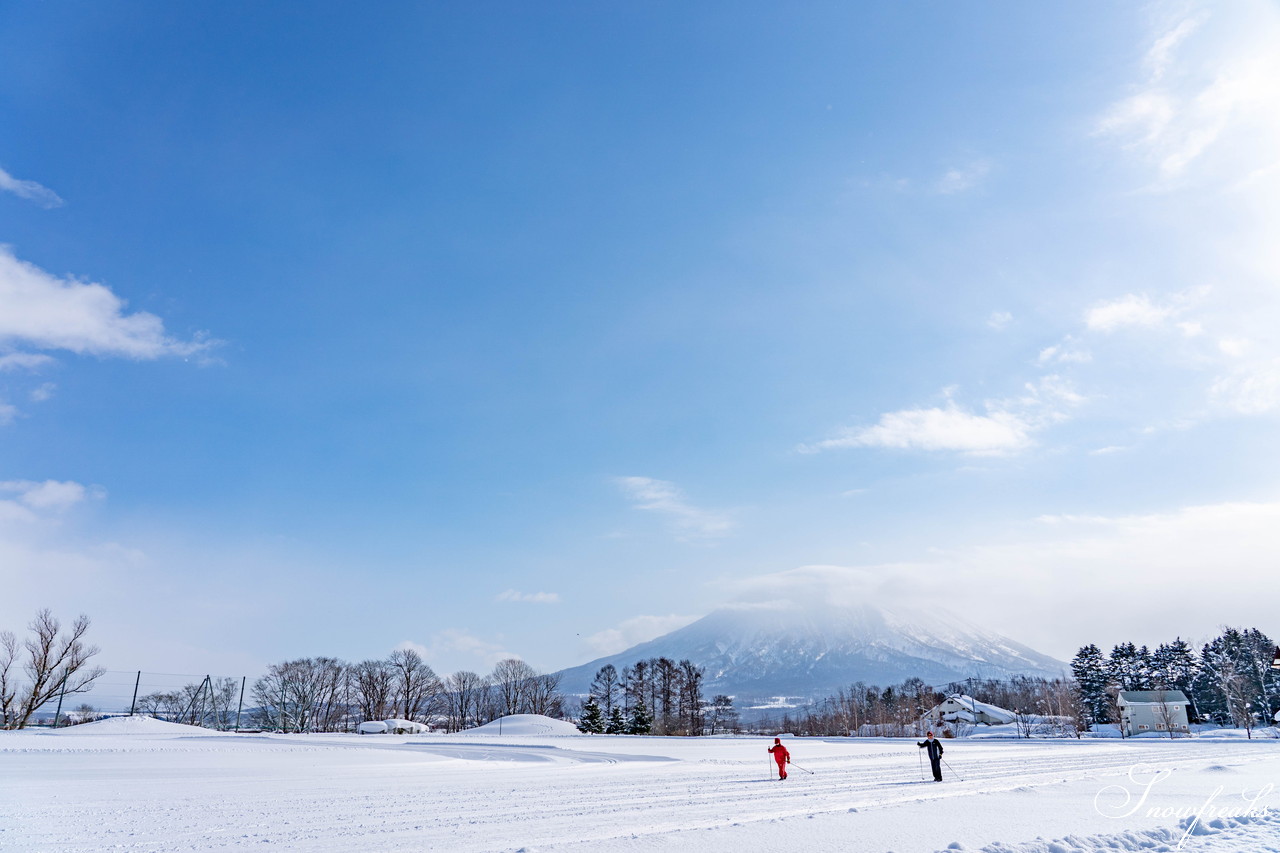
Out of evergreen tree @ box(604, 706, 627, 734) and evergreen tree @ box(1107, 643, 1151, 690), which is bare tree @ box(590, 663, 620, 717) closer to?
evergreen tree @ box(604, 706, 627, 734)

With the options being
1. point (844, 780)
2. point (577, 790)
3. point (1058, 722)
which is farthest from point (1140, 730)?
point (577, 790)

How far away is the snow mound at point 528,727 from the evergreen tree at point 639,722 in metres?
5.39

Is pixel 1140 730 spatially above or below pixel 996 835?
below

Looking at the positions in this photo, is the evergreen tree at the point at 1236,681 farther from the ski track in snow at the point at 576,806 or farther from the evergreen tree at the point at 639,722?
the ski track in snow at the point at 576,806

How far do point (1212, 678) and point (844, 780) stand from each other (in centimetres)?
8214

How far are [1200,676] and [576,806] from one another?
311 feet

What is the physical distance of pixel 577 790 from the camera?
58.4ft

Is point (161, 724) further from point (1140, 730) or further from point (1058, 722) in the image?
point (1140, 730)

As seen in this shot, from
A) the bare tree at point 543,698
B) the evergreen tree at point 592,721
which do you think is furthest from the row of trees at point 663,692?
the evergreen tree at point 592,721

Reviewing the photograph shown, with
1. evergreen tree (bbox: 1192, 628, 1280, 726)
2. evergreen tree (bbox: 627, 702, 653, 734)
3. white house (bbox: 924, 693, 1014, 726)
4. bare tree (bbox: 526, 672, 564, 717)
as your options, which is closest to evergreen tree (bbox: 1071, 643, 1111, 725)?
evergreen tree (bbox: 1192, 628, 1280, 726)

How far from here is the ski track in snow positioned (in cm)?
1075

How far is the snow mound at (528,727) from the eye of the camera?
65.4 meters

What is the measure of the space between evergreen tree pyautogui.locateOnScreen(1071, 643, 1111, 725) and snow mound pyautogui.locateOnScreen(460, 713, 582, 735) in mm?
55020

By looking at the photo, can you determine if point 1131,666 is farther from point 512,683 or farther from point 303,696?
point 303,696
